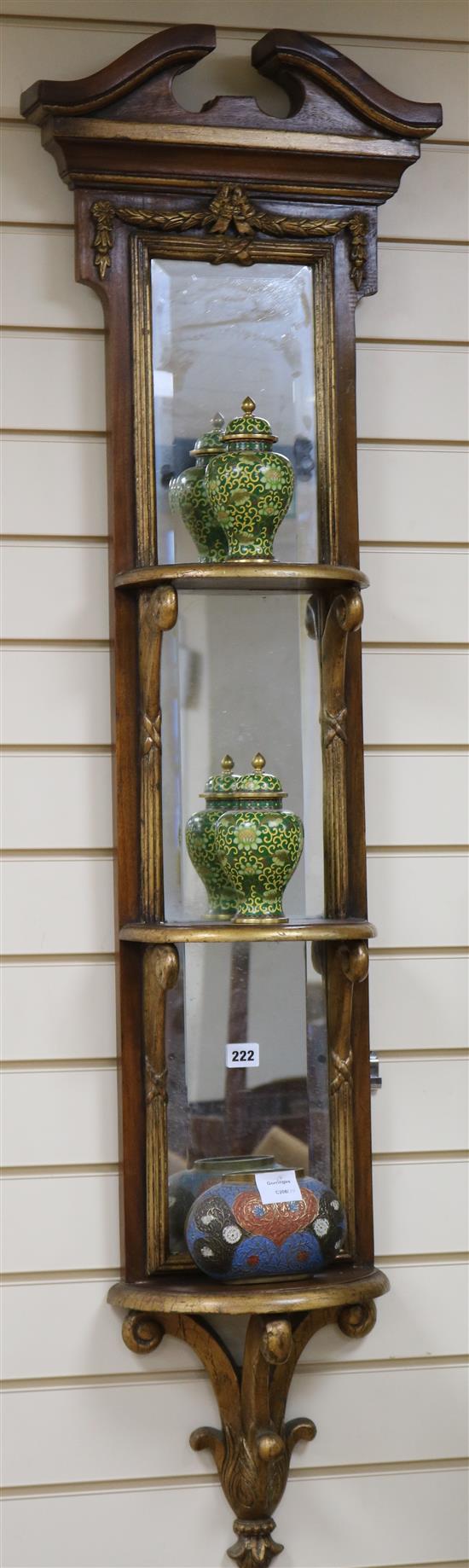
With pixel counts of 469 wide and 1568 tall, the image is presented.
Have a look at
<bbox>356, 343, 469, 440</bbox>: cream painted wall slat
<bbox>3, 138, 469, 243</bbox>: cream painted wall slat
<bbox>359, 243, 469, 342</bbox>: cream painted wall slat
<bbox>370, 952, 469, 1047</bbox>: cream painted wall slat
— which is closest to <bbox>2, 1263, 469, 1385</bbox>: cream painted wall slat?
<bbox>370, 952, 469, 1047</bbox>: cream painted wall slat

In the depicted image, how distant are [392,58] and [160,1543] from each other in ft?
6.46

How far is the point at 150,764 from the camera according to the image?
1964 millimetres

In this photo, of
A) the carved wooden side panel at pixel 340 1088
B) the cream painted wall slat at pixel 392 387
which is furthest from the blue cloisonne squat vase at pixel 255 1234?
the cream painted wall slat at pixel 392 387

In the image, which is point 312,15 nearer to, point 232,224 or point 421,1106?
point 232,224

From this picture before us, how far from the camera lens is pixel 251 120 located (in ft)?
6.57

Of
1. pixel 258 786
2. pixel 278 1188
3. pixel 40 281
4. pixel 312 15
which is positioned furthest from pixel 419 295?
pixel 278 1188

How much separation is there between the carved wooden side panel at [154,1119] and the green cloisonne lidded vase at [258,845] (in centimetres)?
15

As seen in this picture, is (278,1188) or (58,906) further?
(58,906)

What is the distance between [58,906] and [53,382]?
26.4 inches

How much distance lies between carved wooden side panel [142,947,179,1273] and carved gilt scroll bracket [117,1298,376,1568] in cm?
Result: 10

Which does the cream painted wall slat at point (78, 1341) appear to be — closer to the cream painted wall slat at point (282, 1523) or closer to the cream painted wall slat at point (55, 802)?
the cream painted wall slat at point (282, 1523)

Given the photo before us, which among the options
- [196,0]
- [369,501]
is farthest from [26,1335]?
[196,0]

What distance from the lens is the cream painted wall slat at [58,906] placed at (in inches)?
78.9

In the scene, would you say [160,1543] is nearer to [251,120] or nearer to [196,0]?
[251,120]
